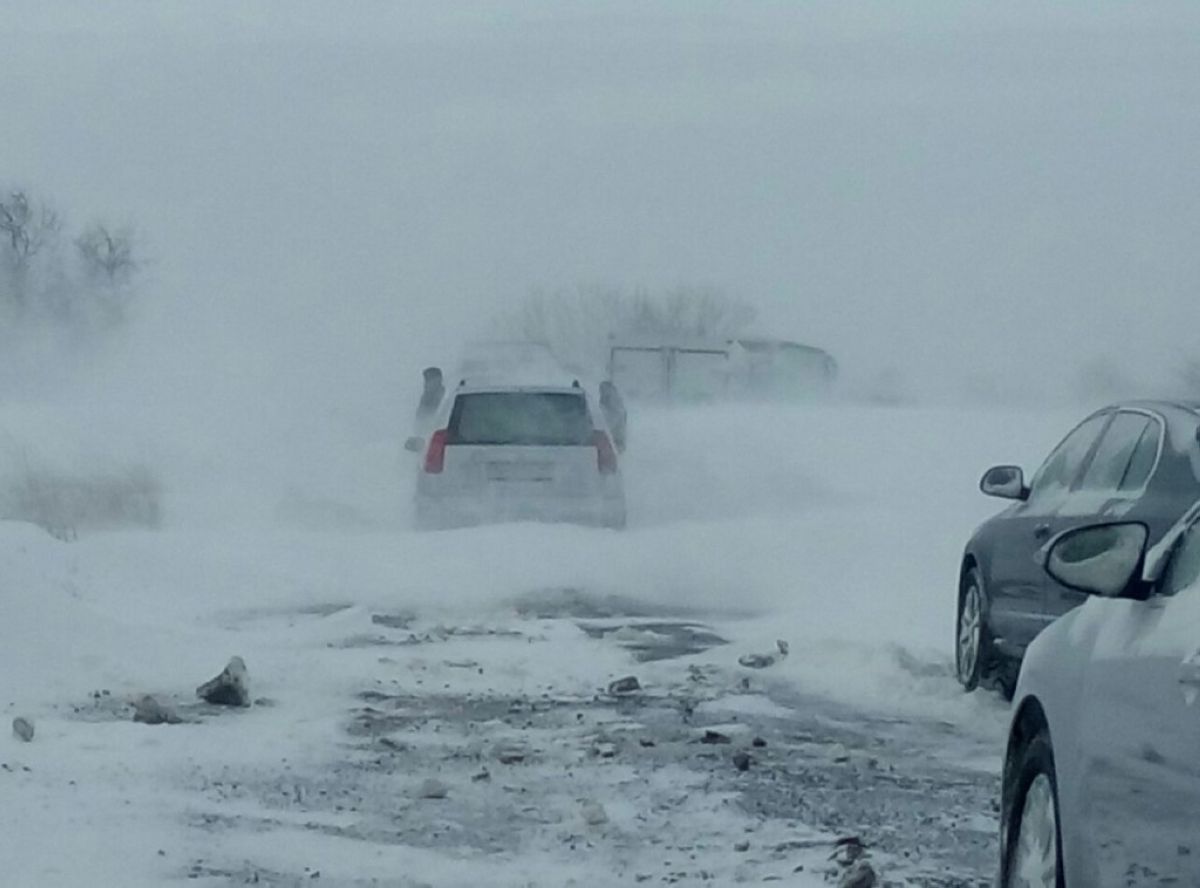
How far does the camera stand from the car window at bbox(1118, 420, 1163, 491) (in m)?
8.67

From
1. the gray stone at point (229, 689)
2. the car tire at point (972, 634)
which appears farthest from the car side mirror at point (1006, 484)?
the gray stone at point (229, 689)

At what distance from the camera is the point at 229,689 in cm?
930

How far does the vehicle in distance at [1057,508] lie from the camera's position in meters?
8.50

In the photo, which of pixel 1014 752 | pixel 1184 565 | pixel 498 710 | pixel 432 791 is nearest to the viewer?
pixel 1184 565

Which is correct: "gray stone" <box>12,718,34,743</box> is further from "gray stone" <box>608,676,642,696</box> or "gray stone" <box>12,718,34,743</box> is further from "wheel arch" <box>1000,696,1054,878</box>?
"wheel arch" <box>1000,696,1054,878</box>

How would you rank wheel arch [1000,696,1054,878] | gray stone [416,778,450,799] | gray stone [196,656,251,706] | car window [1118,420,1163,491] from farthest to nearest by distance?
gray stone [196,656,251,706]
car window [1118,420,1163,491]
gray stone [416,778,450,799]
wheel arch [1000,696,1054,878]

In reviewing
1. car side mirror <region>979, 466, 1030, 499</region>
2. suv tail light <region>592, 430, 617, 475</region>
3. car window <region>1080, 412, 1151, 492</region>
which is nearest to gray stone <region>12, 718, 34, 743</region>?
car window <region>1080, 412, 1151, 492</region>

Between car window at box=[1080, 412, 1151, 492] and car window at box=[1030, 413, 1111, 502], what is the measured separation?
6.9 inches

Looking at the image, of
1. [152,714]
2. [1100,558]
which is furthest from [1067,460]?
[1100,558]

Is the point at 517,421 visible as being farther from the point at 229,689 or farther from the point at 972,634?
the point at 229,689

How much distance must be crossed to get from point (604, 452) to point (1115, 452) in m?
7.21

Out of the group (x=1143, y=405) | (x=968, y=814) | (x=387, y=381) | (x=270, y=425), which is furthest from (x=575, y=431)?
(x=387, y=381)

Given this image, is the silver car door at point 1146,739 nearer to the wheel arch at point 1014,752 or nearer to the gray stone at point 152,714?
the wheel arch at point 1014,752

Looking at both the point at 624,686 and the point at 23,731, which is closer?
the point at 23,731
